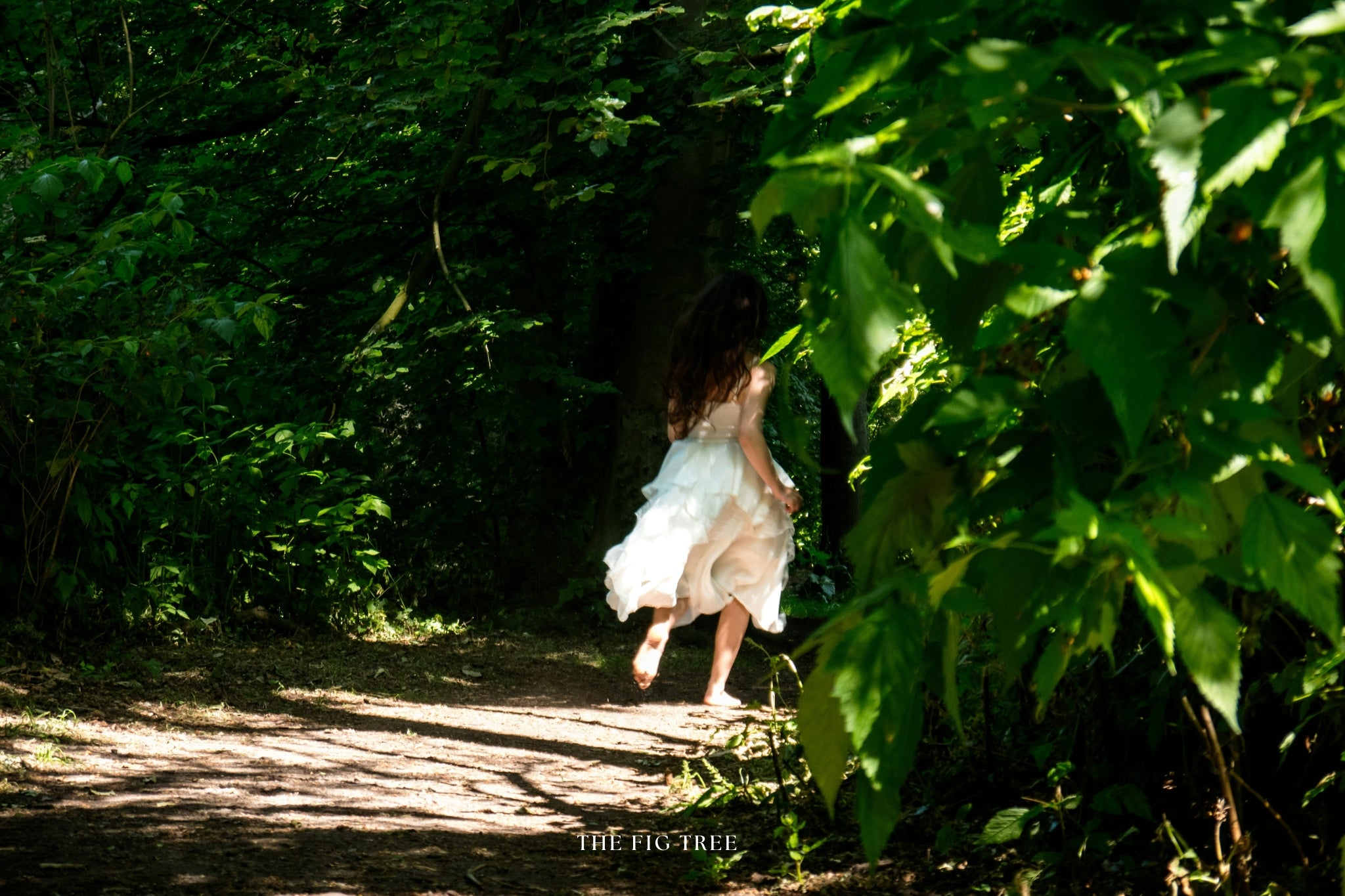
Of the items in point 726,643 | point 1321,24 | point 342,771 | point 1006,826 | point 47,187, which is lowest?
point 342,771

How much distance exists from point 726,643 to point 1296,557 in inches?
224

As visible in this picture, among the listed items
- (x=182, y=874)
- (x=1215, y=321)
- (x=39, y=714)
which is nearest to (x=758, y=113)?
(x=39, y=714)

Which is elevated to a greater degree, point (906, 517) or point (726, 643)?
point (906, 517)

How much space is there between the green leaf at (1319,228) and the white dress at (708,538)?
218 inches

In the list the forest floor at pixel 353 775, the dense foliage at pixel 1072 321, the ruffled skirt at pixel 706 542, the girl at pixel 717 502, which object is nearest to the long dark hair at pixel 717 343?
the girl at pixel 717 502

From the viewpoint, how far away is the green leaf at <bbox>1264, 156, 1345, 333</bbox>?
834 millimetres

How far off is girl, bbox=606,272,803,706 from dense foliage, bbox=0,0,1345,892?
108 cm

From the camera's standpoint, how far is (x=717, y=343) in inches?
251

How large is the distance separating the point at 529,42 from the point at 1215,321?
7.71 metres

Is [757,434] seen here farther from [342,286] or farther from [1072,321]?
[1072,321]

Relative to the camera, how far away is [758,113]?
8695 millimetres

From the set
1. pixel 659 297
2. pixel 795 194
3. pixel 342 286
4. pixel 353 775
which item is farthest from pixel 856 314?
pixel 342 286

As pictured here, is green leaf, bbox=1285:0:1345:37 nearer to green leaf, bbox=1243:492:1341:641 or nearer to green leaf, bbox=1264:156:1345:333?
green leaf, bbox=1264:156:1345:333

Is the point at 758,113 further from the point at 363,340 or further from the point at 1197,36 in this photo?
the point at 1197,36
